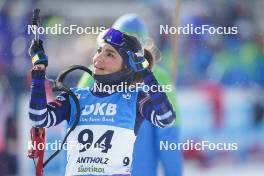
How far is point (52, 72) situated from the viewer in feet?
29.3

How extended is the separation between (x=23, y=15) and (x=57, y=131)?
11.0ft

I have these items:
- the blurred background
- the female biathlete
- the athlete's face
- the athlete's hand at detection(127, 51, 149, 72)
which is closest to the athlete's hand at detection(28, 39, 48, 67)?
the female biathlete

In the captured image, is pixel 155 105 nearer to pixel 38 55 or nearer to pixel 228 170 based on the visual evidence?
pixel 38 55

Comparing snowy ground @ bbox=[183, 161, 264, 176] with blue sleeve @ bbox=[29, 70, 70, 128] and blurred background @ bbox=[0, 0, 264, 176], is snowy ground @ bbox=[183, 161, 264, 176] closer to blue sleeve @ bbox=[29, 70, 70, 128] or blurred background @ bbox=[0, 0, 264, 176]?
blurred background @ bbox=[0, 0, 264, 176]

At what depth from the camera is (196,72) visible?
11.8 m

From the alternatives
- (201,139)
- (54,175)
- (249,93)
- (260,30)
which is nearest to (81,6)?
(260,30)

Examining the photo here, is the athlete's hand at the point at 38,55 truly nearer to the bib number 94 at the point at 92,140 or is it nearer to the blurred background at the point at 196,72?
the bib number 94 at the point at 92,140

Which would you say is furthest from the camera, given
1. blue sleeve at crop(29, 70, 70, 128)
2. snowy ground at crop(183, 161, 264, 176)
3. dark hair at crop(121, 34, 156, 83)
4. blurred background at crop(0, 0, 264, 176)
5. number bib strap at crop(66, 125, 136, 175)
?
snowy ground at crop(183, 161, 264, 176)

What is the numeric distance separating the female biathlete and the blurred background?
11.0 feet

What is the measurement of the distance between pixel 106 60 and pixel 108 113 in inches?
8.6

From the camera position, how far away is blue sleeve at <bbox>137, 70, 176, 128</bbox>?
13.8 ft

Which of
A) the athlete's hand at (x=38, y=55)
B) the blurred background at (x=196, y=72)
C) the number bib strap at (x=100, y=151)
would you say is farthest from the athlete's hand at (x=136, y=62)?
the blurred background at (x=196, y=72)

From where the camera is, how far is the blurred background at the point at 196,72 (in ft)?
29.5

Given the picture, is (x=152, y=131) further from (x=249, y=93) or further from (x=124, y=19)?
(x=249, y=93)
